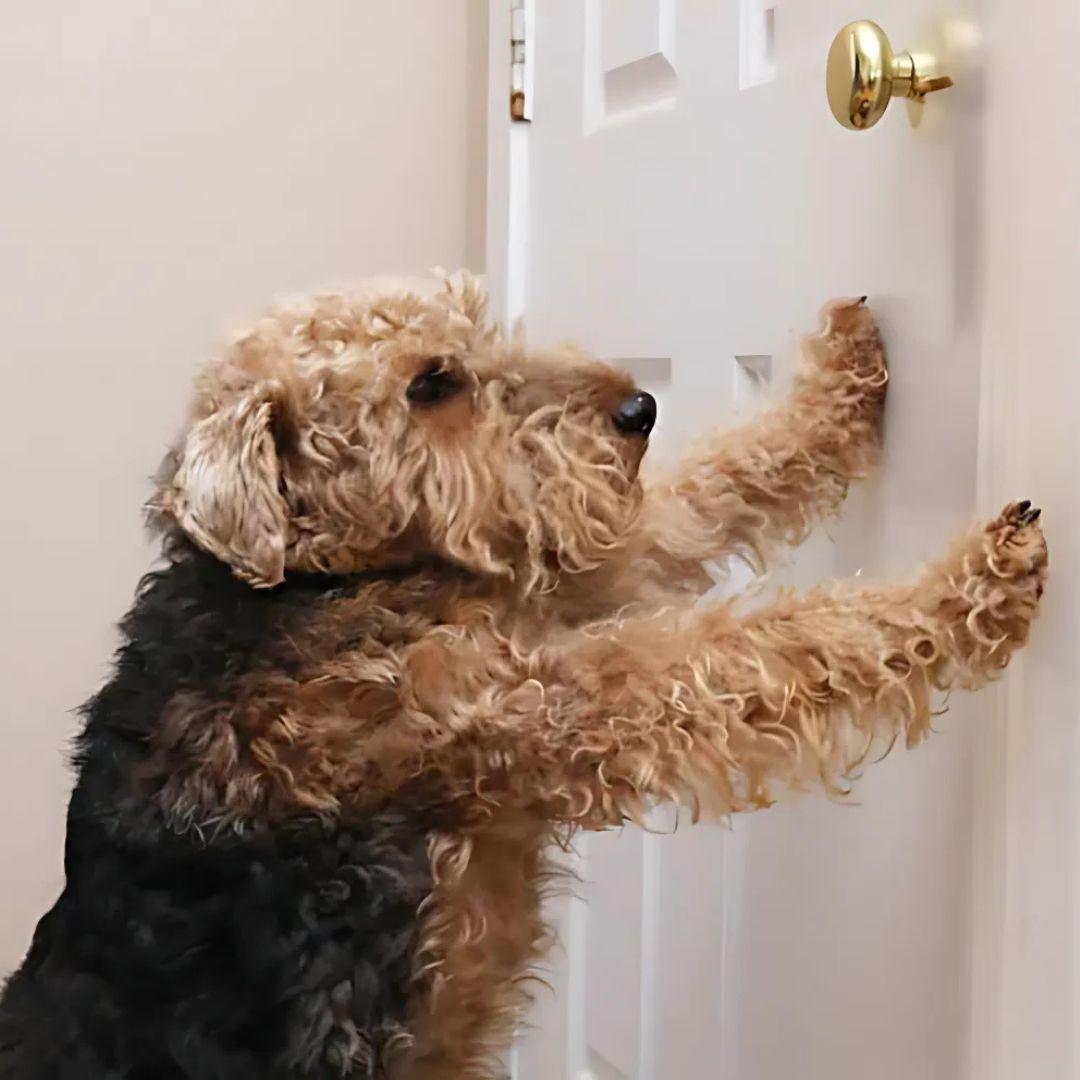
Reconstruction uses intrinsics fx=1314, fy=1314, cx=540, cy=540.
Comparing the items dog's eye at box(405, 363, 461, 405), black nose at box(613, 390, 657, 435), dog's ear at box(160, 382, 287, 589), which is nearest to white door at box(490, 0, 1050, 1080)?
black nose at box(613, 390, 657, 435)

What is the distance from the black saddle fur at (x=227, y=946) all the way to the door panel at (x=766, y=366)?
1.22ft

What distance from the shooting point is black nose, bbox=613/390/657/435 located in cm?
105

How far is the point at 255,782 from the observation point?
961 mm

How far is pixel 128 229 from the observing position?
161 centimetres

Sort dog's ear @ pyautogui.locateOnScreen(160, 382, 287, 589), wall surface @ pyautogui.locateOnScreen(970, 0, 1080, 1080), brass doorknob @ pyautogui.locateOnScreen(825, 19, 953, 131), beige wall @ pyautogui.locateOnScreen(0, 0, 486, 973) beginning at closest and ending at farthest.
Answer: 1. wall surface @ pyautogui.locateOnScreen(970, 0, 1080, 1080)
2. brass doorknob @ pyautogui.locateOnScreen(825, 19, 953, 131)
3. dog's ear @ pyautogui.locateOnScreen(160, 382, 287, 589)
4. beige wall @ pyautogui.locateOnScreen(0, 0, 486, 973)

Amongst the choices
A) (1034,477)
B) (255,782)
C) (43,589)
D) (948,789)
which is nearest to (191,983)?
(255,782)

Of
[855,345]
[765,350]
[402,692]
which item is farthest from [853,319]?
[402,692]

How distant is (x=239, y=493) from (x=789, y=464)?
1.52ft

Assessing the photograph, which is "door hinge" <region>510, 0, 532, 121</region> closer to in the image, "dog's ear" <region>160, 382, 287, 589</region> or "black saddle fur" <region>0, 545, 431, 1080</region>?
"dog's ear" <region>160, 382, 287, 589</region>

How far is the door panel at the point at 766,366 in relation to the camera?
92 centimetres

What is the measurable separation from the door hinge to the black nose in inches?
27.1

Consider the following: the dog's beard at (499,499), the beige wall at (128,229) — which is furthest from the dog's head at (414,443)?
the beige wall at (128,229)

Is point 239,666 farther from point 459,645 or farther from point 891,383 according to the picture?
point 891,383

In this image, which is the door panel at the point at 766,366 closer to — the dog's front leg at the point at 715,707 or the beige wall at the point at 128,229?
the dog's front leg at the point at 715,707
